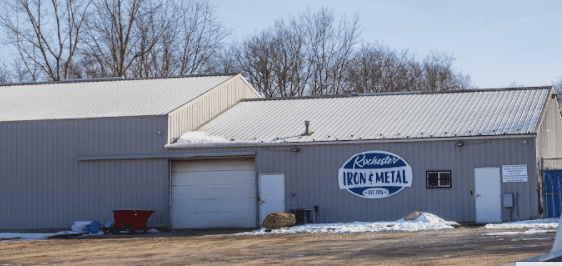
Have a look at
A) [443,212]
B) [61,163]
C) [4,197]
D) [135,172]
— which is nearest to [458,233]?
[443,212]

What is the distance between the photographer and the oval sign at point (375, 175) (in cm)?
2700

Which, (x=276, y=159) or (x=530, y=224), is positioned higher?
(x=276, y=159)

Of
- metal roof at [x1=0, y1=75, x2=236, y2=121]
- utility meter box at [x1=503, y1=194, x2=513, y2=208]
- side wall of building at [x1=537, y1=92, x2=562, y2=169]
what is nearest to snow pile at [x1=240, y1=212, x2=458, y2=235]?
utility meter box at [x1=503, y1=194, x2=513, y2=208]

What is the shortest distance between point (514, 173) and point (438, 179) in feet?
8.05

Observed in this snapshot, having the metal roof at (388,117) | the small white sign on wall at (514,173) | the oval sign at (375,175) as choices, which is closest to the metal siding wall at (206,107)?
the metal roof at (388,117)

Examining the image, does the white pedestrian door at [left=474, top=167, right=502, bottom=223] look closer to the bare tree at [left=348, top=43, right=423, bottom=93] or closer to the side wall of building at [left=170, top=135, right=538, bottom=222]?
the side wall of building at [left=170, top=135, right=538, bottom=222]

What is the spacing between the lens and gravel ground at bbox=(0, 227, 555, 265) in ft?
50.7

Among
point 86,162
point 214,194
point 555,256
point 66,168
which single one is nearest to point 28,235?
point 66,168

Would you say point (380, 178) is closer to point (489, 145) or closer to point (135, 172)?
point (489, 145)

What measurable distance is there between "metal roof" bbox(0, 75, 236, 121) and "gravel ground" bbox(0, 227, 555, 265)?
293 inches

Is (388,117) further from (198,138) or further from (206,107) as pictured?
(206,107)

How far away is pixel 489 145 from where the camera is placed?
1035 inches

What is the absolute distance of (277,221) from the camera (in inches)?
1016

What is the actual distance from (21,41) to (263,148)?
A: 100ft
